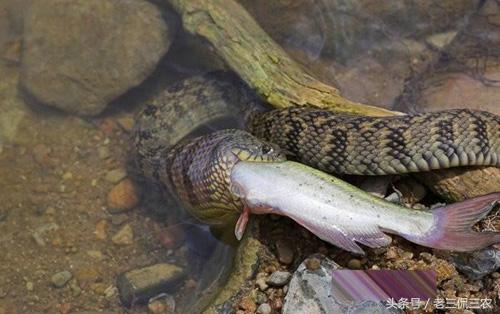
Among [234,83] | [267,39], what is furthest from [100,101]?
[267,39]

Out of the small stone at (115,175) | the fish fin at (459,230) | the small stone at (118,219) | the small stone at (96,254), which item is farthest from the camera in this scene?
the small stone at (115,175)

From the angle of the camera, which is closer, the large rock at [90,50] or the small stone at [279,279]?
the small stone at [279,279]

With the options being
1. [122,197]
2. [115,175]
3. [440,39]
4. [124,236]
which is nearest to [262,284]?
[124,236]

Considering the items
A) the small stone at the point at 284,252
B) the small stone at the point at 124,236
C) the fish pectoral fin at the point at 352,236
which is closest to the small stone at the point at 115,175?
the small stone at the point at 124,236

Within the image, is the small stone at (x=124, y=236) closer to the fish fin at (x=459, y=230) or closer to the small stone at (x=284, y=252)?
the small stone at (x=284, y=252)

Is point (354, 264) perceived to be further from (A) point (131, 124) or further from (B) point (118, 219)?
(A) point (131, 124)

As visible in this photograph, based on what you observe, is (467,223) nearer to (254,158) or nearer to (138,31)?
(254,158)

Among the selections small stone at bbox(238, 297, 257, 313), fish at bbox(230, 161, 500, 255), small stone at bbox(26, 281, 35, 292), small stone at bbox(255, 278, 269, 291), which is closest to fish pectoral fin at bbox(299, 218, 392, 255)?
fish at bbox(230, 161, 500, 255)

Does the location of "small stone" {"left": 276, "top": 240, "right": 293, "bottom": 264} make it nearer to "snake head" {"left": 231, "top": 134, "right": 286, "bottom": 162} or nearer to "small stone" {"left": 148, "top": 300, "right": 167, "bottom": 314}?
"snake head" {"left": 231, "top": 134, "right": 286, "bottom": 162}
